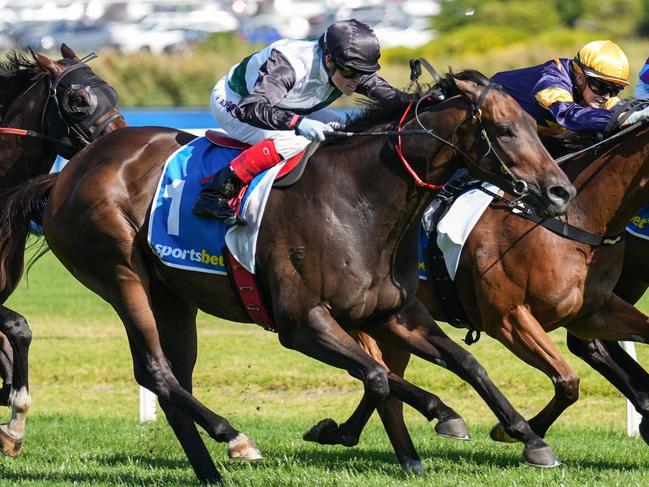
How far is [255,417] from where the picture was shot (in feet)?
28.3

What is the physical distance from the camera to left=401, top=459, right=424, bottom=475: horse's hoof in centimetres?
611

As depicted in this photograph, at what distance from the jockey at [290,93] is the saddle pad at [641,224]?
1.70 metres

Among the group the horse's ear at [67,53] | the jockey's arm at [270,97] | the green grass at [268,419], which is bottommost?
the green grass at [268,419]

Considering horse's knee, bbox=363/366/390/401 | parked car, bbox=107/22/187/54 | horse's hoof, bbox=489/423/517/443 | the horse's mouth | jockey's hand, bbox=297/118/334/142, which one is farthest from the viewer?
parked car, bbox=107/22/187/54

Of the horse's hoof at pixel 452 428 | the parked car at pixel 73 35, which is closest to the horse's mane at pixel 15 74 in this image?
the horse's hoof at pixel 452 428

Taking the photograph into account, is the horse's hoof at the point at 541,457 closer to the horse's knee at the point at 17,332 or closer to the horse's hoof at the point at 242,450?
the horse's hoof at the point at 242,450

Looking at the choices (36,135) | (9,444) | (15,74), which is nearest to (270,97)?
(36,135)

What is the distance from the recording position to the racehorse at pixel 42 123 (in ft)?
23.1

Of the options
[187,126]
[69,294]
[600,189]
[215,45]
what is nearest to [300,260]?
[600,189]

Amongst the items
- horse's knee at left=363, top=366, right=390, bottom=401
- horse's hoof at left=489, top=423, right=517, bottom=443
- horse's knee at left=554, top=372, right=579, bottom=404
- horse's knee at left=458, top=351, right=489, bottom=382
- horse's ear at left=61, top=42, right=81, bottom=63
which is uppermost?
horse's ear at left=61, top=42, right=81, bottom=63

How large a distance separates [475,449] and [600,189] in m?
1.75

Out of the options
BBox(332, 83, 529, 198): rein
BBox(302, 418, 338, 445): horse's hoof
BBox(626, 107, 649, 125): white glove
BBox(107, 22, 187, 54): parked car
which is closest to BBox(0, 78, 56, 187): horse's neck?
BBox(302, 418, 338, 445): horse's hoof

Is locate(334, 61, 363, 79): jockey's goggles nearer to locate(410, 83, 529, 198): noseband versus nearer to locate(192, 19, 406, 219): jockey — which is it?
locate(192, 19, 406, 219): jockey

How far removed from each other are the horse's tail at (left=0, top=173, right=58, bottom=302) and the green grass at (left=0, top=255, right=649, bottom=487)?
1158 millimetres
